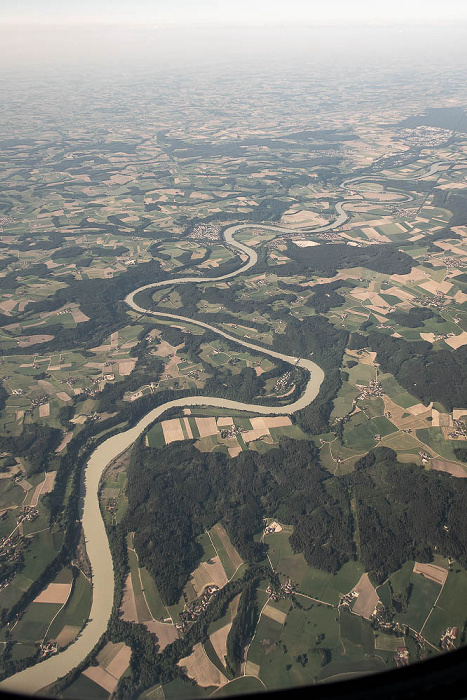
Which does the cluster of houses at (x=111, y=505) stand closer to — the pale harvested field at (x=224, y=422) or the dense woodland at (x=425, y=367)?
the pale harvested field at (x=224, y=422)

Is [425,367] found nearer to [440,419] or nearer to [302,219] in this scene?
[440,419]

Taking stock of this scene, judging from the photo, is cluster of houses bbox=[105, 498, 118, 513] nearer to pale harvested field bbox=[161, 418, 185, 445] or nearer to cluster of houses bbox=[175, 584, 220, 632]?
pale harvested field bbox=[161, 418, 185, 445]

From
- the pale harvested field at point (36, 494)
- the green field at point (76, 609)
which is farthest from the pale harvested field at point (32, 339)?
the green field at point (76, 609)

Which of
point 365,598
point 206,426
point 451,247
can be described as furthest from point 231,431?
point 451,247

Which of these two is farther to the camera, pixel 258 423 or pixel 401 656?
pixel 258 423

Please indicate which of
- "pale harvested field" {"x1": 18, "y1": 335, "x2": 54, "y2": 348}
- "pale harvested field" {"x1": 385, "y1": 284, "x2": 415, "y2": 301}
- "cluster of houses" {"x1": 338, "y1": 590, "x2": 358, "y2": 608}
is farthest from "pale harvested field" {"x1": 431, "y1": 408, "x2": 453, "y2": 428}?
"pale harvested field" {"x1": 18, "y1": 335, "x2": 54, "y2": 348}

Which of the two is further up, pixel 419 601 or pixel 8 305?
pixel 419 601

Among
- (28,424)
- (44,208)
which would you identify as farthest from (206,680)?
(44,208)
